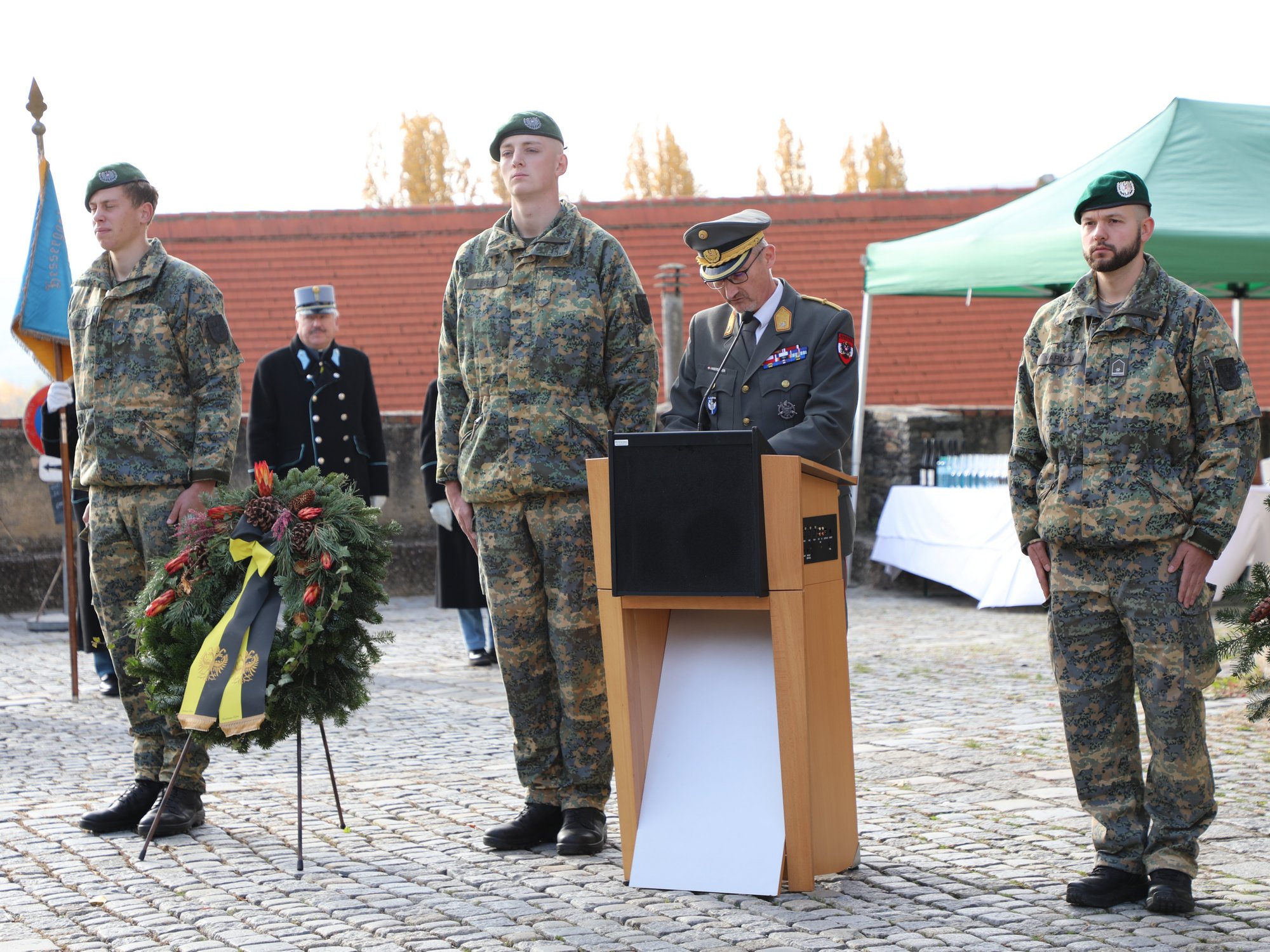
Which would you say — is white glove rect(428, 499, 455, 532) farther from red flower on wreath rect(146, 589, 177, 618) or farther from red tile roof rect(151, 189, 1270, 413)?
red tile roof rect(151, 189, 1270, 413)

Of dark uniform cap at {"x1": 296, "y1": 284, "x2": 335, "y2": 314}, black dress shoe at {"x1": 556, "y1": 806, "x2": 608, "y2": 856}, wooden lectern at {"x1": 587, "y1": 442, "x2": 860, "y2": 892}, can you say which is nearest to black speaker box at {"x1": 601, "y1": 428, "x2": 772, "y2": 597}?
wooden lectern at {"x1": 587, "y1": 442, "x2": 860, "y2": 892}

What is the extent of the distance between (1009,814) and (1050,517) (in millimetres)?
1451

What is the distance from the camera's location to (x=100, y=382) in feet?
17.4

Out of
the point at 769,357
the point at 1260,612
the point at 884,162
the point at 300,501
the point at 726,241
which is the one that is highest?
the point at 884,162

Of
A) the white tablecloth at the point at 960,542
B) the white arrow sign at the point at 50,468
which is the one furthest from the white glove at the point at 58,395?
the white tablecloth at the point at 960,542

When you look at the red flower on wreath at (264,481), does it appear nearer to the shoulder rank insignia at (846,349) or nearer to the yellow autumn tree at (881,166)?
the shoulder rank insignia at (846,349)

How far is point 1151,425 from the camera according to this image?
4.08 meters

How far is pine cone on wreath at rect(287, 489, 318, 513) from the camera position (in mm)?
4996

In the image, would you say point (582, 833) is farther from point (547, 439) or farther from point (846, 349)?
point (846, 349)

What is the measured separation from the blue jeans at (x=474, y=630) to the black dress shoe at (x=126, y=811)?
13.9ft

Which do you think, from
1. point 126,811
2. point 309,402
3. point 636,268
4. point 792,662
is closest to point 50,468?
point 309,402

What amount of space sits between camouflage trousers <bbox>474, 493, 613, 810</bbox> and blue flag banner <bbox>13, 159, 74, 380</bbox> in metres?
4.40

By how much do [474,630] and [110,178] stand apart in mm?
4753

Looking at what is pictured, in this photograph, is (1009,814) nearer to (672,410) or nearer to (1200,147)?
(672,410)
